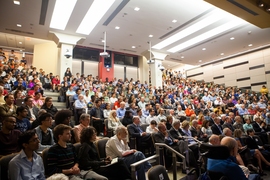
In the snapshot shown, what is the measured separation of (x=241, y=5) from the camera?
586 centimetres

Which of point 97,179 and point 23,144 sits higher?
point 23,144

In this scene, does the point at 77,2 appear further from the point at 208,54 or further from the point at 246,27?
the point at 208,54

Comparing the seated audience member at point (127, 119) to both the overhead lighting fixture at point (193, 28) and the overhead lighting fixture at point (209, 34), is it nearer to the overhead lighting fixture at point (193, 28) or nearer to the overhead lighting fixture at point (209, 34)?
the overhead lighting fixture at point (193, 28)

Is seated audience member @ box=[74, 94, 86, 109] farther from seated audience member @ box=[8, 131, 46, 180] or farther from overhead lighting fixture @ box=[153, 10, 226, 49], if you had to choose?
overhead lighting fixture @ box=[153, 10, 226, 49]

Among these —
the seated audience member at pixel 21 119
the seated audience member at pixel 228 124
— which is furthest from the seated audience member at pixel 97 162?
the seated audience member at pixel 228 124

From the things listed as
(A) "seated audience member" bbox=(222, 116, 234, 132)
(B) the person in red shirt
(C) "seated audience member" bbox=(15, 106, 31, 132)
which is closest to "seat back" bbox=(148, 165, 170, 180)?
(C) "seated audience member" bbox=(15, 106, 31, 132)

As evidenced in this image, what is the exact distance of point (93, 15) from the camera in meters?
7.27

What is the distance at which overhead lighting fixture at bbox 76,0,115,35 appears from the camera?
655cm

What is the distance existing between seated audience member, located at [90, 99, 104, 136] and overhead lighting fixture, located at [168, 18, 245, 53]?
679 centimetres

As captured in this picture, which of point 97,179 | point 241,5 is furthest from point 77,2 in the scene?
point 97,179

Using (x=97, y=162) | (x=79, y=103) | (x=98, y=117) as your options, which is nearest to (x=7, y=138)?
(x=97, y=162)

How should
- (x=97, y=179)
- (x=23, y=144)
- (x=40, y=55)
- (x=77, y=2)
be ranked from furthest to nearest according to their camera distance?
1. (x=40, y=55)
2. (x=77, y=2)
3. (x=97, y=179)
4. (x=23, y=144)

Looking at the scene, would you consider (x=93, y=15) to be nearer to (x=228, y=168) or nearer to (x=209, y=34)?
(x=209, y=34)

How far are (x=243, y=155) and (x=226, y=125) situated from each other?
2041 millimetres
